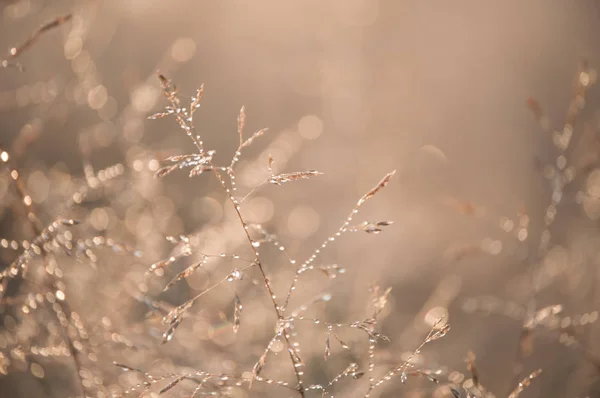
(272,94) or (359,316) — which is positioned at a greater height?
(272,94)

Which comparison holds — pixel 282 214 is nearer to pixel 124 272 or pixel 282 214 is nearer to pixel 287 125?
pixel 287 125

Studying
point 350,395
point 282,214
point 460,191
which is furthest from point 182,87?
point 350,395

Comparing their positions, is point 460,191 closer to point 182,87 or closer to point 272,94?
point 272,94

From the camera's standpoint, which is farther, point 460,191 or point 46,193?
point 460,191

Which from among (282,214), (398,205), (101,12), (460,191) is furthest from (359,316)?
(101,12)

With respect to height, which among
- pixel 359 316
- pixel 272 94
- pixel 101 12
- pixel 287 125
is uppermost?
pixel 101 12

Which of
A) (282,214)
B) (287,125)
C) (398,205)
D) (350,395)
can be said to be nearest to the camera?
(350,395)

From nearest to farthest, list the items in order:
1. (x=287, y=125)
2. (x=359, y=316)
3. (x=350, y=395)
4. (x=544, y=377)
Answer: (x=350, y=395) < (x=544, y=377) < (x=359, y=316) < (x=287, y=125)
